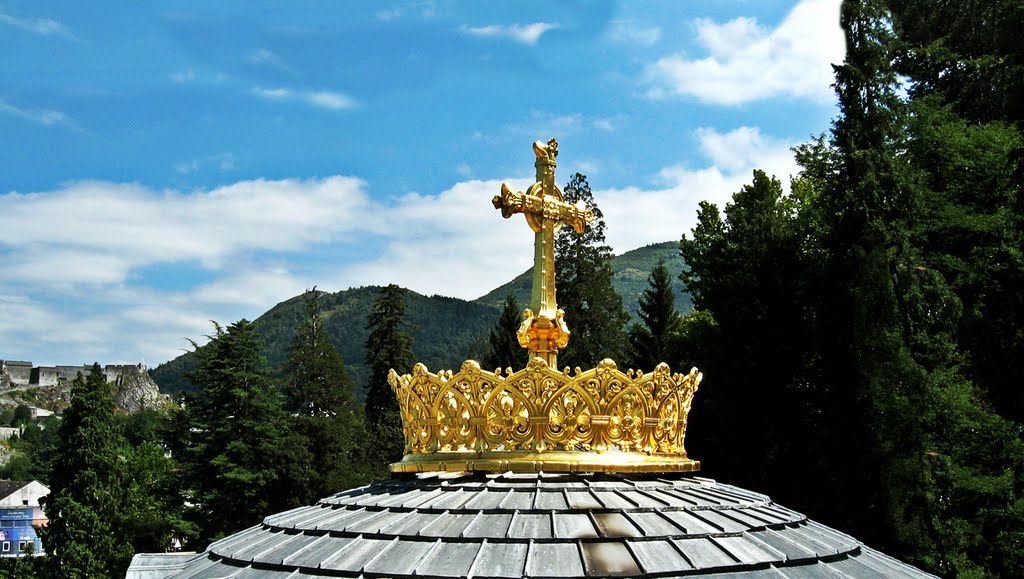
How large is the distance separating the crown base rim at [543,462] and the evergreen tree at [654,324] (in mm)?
37535

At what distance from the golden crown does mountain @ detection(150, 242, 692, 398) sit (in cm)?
5850

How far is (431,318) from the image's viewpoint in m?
112

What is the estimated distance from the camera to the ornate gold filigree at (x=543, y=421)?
585 cm

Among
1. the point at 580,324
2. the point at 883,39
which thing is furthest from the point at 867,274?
the point at 580,324

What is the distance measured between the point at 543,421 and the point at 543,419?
13 mm

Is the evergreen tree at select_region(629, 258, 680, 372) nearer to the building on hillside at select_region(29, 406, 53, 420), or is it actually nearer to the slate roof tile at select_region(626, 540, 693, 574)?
the slate roof tile at select_region(626, 540, 693, 574)

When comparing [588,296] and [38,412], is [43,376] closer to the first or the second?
[38,412]

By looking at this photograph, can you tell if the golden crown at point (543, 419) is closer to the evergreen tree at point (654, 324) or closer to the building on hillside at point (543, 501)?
the building on hillside at point (543, 501)

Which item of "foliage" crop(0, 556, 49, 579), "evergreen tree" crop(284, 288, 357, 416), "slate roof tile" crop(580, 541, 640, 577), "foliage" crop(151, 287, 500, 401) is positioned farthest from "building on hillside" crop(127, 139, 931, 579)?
"foliage" crop(151, 287, 500, 401)

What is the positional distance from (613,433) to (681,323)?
3845cm

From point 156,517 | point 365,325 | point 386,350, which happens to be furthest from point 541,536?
point 365,325

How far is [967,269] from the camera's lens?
24.6 meters

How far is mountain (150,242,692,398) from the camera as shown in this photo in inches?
3930

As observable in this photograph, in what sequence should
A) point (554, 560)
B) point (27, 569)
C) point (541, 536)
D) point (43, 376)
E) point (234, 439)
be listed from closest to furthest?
point (554, 560) < point (541, 536) < point (27, 569) < point (234, 439) < point (43, 376)
